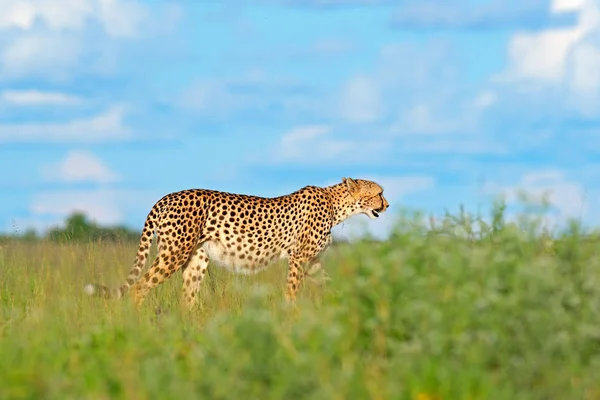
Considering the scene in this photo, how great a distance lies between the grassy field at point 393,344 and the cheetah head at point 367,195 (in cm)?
501

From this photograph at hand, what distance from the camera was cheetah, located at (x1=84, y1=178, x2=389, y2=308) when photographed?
34.9 feet

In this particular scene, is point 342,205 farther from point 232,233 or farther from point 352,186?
point 232,233

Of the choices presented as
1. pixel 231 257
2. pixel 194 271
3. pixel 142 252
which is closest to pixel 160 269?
pixel 142 252

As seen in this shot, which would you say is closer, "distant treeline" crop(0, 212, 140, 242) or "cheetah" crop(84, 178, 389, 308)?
"cheetah" crop(84, 178, 389, 308)

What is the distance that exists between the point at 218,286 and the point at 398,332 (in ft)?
19.7

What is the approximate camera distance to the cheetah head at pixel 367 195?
38.2ft

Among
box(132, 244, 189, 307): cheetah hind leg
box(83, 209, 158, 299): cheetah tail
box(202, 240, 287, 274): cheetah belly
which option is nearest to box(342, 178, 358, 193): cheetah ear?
box(202, 240, 287, 274): cheetah belly

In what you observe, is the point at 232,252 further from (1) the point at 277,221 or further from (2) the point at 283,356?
(2) the point at 283,356

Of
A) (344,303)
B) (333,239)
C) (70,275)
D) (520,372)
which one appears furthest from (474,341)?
(70,275)

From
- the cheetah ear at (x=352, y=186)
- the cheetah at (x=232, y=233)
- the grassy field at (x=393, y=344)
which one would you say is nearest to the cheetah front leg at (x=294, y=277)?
the cheetah at (x=232, y=233)

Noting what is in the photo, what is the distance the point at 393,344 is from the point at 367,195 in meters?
6.16

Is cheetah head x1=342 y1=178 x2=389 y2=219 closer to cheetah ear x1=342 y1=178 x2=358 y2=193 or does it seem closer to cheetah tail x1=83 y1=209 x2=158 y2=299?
cheetah ear x1=342 y1=178 x2=358 y2=193

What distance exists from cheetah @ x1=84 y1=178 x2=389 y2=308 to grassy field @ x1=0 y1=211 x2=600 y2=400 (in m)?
4.04

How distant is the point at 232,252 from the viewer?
10867 mm
